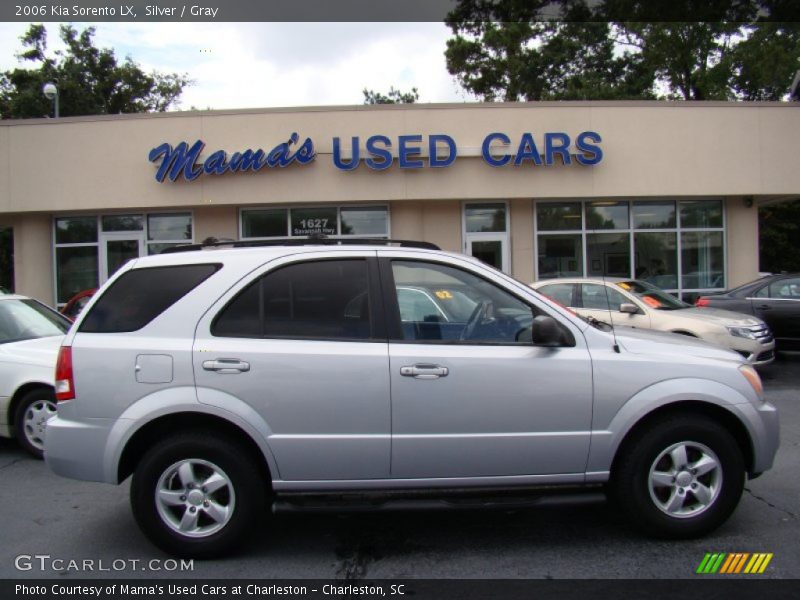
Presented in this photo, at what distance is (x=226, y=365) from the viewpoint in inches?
149

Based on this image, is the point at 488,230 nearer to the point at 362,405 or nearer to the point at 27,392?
the point at 27,392

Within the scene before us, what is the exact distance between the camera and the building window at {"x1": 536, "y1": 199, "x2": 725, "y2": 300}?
15867 millimetres

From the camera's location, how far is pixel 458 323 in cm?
407

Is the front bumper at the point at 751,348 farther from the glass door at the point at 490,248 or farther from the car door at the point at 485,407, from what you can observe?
the glass door at the point at 490,248

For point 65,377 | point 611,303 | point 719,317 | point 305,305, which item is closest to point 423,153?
point 611,303

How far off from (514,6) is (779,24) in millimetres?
11851

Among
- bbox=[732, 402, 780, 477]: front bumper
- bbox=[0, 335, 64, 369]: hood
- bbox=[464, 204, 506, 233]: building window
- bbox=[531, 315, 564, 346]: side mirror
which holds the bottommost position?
bbox=[732, 402, 780, 477]: front bumper

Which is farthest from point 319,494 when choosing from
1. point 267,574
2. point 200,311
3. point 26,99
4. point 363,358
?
point 26,99

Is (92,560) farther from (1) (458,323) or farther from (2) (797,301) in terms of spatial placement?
(2) (797,301)

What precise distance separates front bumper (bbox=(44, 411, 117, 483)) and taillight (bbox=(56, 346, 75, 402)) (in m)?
0.15

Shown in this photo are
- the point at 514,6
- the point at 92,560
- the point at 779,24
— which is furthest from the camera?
the point at 514,6

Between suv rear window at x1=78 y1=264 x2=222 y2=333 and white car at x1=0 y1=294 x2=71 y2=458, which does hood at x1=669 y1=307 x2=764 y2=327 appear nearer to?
suv rear window at x1=78 y1=264 x2=222 y2=333

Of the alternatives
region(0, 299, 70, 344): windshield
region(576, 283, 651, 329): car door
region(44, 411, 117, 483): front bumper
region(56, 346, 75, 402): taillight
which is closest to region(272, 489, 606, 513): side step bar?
region(44, 411, 117, 483): front bumper

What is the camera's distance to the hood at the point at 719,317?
9438 millimetres
